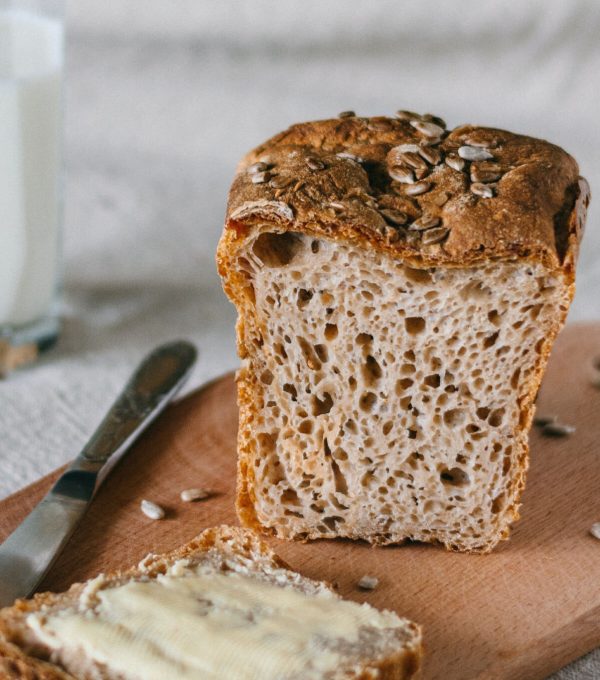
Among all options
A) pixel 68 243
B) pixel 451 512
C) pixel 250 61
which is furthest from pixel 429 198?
pixel 250 61

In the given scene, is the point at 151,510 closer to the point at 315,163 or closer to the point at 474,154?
the point at 315,163

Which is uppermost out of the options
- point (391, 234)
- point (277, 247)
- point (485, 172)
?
point (485, 172)

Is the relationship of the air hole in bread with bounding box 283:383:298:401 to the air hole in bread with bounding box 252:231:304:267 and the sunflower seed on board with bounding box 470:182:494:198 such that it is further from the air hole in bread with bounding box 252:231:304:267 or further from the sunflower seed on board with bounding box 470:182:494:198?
the sunflower seed on board with bounding box 470:182:494:198

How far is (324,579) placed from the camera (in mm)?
3100

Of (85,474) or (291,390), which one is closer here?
(291,390)

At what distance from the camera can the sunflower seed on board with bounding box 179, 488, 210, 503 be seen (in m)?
3.41

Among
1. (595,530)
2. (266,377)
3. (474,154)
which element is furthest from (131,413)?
(595,530)

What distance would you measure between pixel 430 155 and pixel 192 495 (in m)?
1.25

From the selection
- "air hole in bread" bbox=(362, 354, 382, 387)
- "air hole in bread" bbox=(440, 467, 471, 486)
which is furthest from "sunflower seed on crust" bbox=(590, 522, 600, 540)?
"air hole in bread" bbox=(362, 354, 382, 387)

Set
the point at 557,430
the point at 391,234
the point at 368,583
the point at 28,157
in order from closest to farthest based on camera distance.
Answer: the point at 391,234
the point at 368,583
the point at 557,430
the point at 28,157

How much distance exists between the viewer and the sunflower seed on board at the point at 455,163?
3.06 metres

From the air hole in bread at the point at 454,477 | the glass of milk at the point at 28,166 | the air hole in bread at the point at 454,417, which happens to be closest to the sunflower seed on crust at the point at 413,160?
the air hole in bread at the point at 454,417

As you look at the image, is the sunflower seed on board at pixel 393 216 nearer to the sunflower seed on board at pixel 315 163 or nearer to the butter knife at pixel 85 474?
the sunflower seed on board at pixel 315 163

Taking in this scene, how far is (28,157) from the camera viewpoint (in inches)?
168
